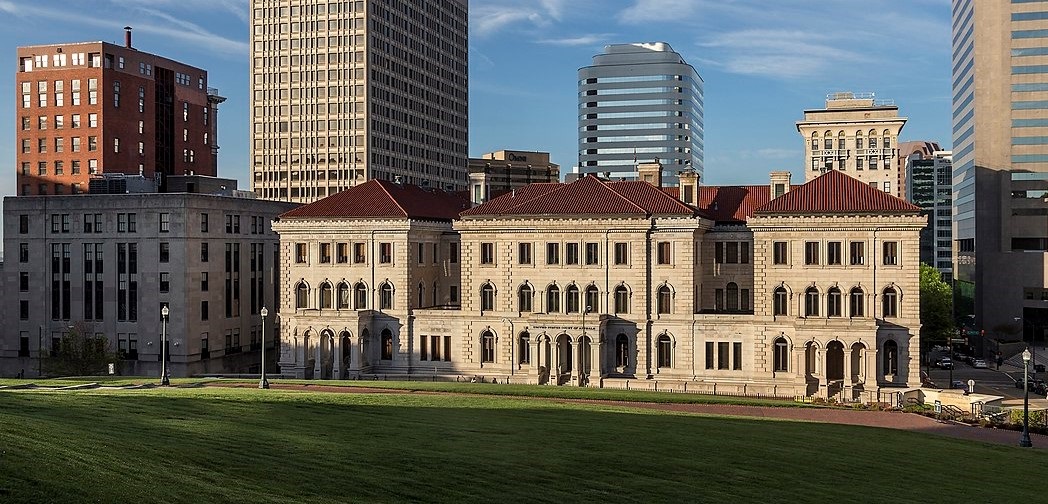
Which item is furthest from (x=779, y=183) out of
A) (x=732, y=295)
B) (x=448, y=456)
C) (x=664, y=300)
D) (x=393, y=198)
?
(x=448, y=456)

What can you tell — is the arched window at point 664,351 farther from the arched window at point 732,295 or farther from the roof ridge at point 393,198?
the roof ridge at point 393,198

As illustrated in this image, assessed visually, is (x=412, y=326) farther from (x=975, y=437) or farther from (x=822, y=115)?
(x=822, y=115)

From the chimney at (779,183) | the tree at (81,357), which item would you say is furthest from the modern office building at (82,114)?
the chimney at (779,183)

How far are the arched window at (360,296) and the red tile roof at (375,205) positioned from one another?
639cm

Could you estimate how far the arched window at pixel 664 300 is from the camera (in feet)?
274

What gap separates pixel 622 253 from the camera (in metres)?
84.4

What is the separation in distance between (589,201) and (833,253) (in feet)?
67.4

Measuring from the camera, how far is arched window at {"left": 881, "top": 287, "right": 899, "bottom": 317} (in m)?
78.6

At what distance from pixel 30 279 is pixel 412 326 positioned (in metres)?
42.8

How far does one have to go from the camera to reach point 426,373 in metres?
88.9

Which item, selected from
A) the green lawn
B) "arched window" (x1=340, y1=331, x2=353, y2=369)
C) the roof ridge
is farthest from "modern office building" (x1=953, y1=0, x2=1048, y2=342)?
the green lawn

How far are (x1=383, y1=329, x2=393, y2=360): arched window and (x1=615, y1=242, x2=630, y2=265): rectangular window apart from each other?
21908 millimetres

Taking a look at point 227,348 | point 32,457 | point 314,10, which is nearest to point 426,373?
point 227,348

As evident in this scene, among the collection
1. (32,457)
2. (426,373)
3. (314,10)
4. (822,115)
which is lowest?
(426,373)
